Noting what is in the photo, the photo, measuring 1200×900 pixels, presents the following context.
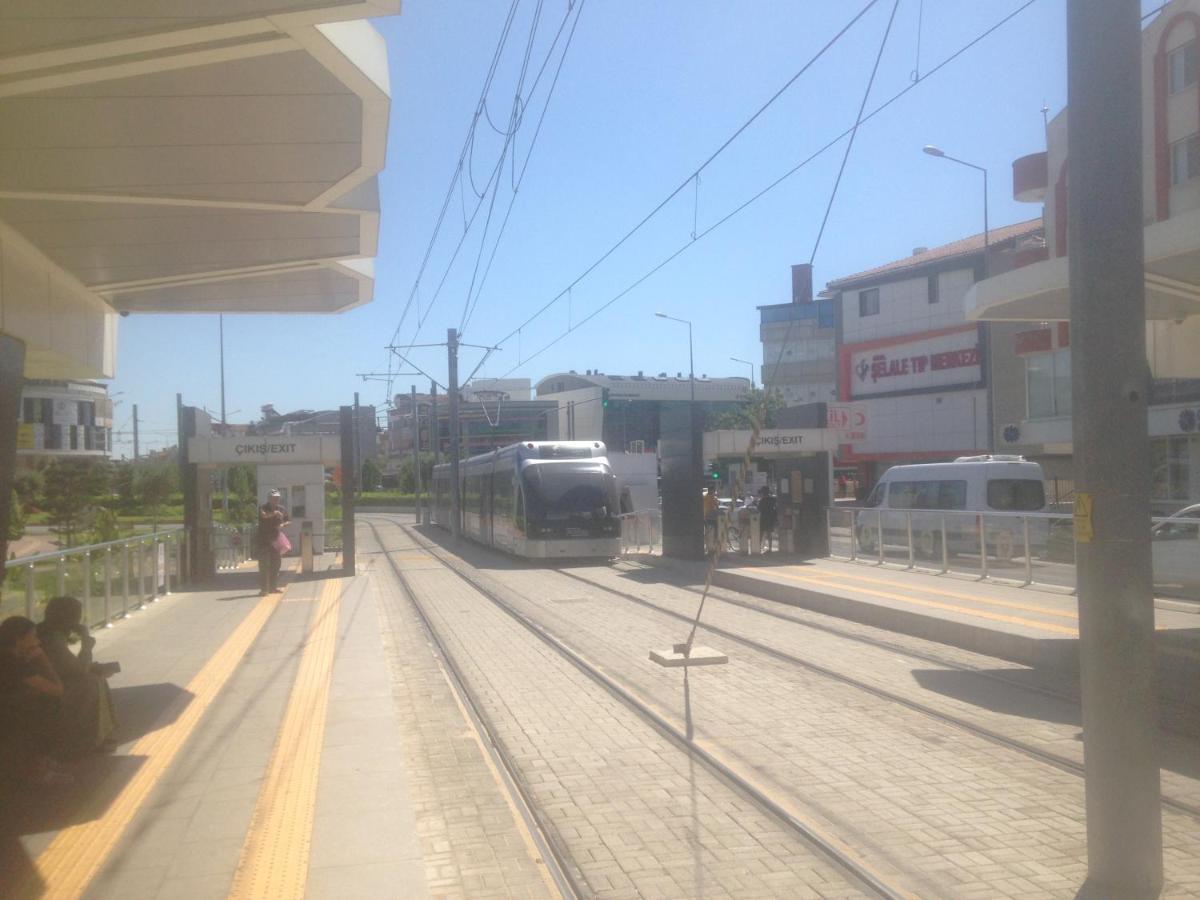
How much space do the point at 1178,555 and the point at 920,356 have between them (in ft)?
120

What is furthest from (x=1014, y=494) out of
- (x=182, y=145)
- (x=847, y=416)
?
(x=182, y=145)

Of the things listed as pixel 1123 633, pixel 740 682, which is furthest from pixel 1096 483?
pixel 740 682

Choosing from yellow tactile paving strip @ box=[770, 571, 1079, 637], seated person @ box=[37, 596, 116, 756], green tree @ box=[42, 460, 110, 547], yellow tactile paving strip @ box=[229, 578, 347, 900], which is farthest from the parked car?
green tree @ box=[42, 460, 110, 547]

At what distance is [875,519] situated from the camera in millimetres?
21672

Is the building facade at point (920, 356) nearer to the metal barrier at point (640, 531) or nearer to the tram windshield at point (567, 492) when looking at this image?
the metal barrier at point (640, 531)

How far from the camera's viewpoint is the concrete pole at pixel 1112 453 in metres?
4.82

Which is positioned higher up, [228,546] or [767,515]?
[767,515]

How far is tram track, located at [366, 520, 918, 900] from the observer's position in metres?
5.50

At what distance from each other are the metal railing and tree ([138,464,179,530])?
1120 cm

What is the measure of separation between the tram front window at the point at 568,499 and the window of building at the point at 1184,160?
1399 centimetres

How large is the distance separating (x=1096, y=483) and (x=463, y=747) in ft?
16.9

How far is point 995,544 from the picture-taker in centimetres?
→ 1752

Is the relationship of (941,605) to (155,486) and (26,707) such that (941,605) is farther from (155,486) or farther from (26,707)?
(155,486)

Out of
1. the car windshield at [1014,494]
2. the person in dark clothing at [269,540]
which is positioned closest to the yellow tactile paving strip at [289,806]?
the person in dark clothing at [269,540]
